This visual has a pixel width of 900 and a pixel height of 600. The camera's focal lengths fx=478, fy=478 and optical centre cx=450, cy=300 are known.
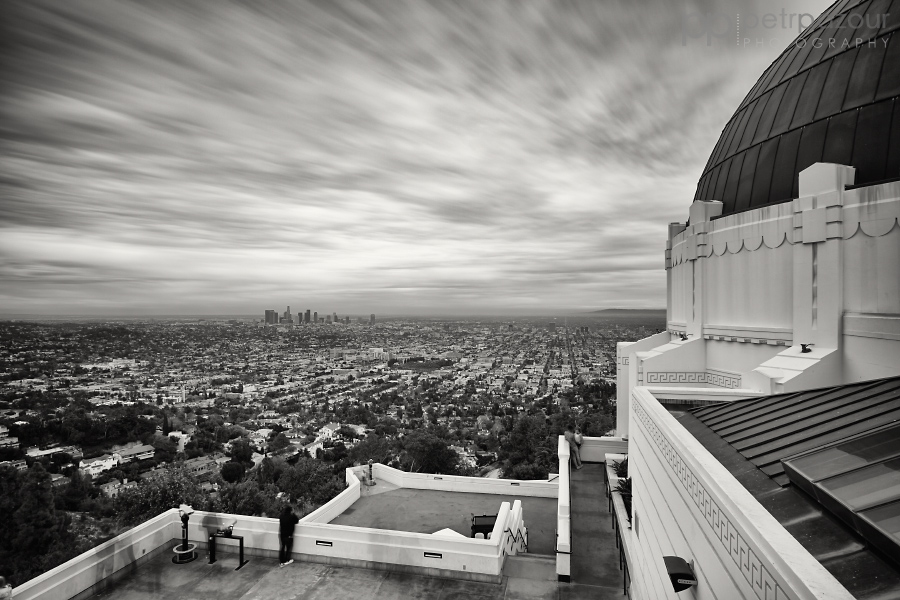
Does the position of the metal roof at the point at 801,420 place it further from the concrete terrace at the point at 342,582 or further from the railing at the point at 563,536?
the concrete terrace at the point at 342,582

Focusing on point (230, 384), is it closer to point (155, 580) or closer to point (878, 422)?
point (155, 580)

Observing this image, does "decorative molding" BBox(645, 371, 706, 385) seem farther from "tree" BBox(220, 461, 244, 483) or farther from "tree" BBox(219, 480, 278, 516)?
"tree" BBox(220, 461, 244, 483)

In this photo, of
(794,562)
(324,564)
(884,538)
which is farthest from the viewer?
(324,564)

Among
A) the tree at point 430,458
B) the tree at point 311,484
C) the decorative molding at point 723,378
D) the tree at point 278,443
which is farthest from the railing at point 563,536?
the tree at point 278,443

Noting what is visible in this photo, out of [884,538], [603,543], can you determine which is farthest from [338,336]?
[884,538]

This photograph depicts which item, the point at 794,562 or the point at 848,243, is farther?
the point at 848,243

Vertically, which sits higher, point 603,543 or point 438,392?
point 603,543
